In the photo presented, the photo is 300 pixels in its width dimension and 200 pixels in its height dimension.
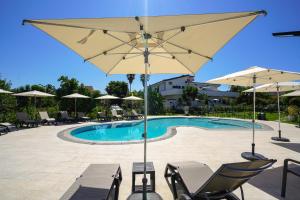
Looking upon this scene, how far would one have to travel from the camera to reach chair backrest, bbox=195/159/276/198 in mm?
2492

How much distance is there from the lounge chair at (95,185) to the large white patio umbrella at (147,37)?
1.93ft

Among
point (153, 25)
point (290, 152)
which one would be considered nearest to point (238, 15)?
point (153, 25)

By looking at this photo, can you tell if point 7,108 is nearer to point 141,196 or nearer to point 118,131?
point 118,131

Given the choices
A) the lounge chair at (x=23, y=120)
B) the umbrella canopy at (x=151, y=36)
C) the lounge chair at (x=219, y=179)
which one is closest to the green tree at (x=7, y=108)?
the lounge chair at (x=23, y=120)

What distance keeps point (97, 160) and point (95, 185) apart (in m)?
2.96

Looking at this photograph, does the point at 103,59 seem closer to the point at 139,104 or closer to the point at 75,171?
the point at 75,171

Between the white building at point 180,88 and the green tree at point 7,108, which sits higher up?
the white building at point 180,88

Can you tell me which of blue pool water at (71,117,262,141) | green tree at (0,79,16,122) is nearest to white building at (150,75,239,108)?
blue pool water at (71,117,262,141)

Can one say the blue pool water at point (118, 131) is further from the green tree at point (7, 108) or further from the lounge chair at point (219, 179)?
the lounge chair at point (219, 179)

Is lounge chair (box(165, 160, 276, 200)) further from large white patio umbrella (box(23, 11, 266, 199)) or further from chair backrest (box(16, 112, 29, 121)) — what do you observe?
chair backrest (box(16, 112, 29, 121))

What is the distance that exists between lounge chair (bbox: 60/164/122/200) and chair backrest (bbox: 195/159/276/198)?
1.36 m

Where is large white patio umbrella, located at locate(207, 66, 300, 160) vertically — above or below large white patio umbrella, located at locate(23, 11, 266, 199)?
below

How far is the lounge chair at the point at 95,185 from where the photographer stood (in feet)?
8.94

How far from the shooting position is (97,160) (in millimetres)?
5863
